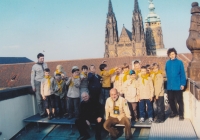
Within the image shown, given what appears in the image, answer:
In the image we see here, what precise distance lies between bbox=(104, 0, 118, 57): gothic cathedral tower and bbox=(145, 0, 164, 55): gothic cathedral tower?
15891 millimetres

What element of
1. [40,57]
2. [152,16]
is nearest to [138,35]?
[152,16]

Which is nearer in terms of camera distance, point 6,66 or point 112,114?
point 112,114

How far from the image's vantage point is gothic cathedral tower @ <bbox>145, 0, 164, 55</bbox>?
7475cm

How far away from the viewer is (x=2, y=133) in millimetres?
4520

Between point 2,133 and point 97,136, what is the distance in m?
1.89

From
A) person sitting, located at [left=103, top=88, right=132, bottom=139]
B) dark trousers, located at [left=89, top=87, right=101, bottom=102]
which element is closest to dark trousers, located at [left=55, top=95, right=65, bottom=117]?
dark trousers, located at [left=89, top=87, right=101, bottom=102]

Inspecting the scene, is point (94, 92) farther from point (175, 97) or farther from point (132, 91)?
point (175, 97)

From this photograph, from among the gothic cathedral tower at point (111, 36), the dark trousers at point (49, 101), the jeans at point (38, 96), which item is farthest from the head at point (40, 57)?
the gothic cathedral tower at point (111, 36)

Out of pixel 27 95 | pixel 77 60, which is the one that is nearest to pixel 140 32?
pixel 77 60

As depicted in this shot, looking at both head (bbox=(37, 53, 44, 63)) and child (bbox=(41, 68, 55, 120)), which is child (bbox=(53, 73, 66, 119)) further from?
head (bbox=(37, 53, 44, 63))

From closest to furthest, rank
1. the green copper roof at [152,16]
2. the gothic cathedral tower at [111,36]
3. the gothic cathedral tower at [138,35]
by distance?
1. the gothic cathedral tower at [138,35]
2. the gothic cathedral tower at [111,36]
3. the green copper roof at [152,16]

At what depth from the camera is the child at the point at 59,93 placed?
532 centimetres

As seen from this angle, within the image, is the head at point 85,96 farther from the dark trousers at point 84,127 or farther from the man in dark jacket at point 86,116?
the dark trousers at point 84,127

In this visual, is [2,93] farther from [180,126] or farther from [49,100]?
[180,126]
